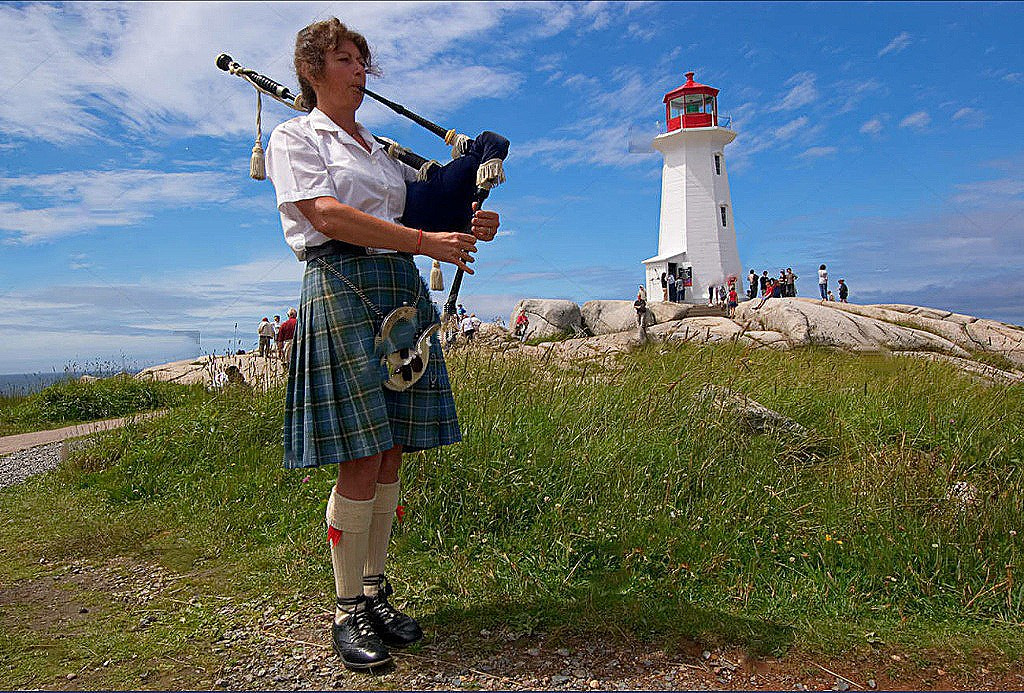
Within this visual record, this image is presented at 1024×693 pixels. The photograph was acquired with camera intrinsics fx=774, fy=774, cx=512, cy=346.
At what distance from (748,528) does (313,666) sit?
6.48 ft

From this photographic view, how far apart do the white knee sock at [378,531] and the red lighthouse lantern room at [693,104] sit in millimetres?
29271

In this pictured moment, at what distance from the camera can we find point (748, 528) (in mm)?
3486

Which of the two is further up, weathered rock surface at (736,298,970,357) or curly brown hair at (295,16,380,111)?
curly brown hair at (295,16,380,111)

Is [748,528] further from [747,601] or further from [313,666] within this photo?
[313,666]

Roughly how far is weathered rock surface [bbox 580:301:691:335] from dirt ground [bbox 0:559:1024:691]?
20036mm

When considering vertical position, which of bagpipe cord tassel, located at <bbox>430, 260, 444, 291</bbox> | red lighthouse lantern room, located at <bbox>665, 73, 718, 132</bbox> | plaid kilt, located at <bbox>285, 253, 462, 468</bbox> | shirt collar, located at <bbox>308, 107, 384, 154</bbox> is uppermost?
red lighthouse lantern room, located at <bbox>665, 73, 718, 132</bbox>

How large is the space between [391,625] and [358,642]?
16cm

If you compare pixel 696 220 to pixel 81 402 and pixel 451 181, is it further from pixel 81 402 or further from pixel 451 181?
pixel 451 181

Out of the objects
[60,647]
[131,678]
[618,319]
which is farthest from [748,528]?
[618,319]

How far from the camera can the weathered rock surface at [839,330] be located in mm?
17250

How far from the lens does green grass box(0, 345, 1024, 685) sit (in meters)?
2.91

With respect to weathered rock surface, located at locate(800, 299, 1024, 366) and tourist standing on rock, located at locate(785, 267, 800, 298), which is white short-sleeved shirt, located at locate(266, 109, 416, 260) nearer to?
weathered rock surface, located at locate(800, 299, 1024, 366)

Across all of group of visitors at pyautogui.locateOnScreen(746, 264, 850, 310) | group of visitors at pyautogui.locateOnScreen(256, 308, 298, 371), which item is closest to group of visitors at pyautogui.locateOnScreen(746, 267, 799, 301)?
group of visitors at pyautogui.locateOnScreen(746, 264, 850, 310)

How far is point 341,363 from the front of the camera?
2.51 m
